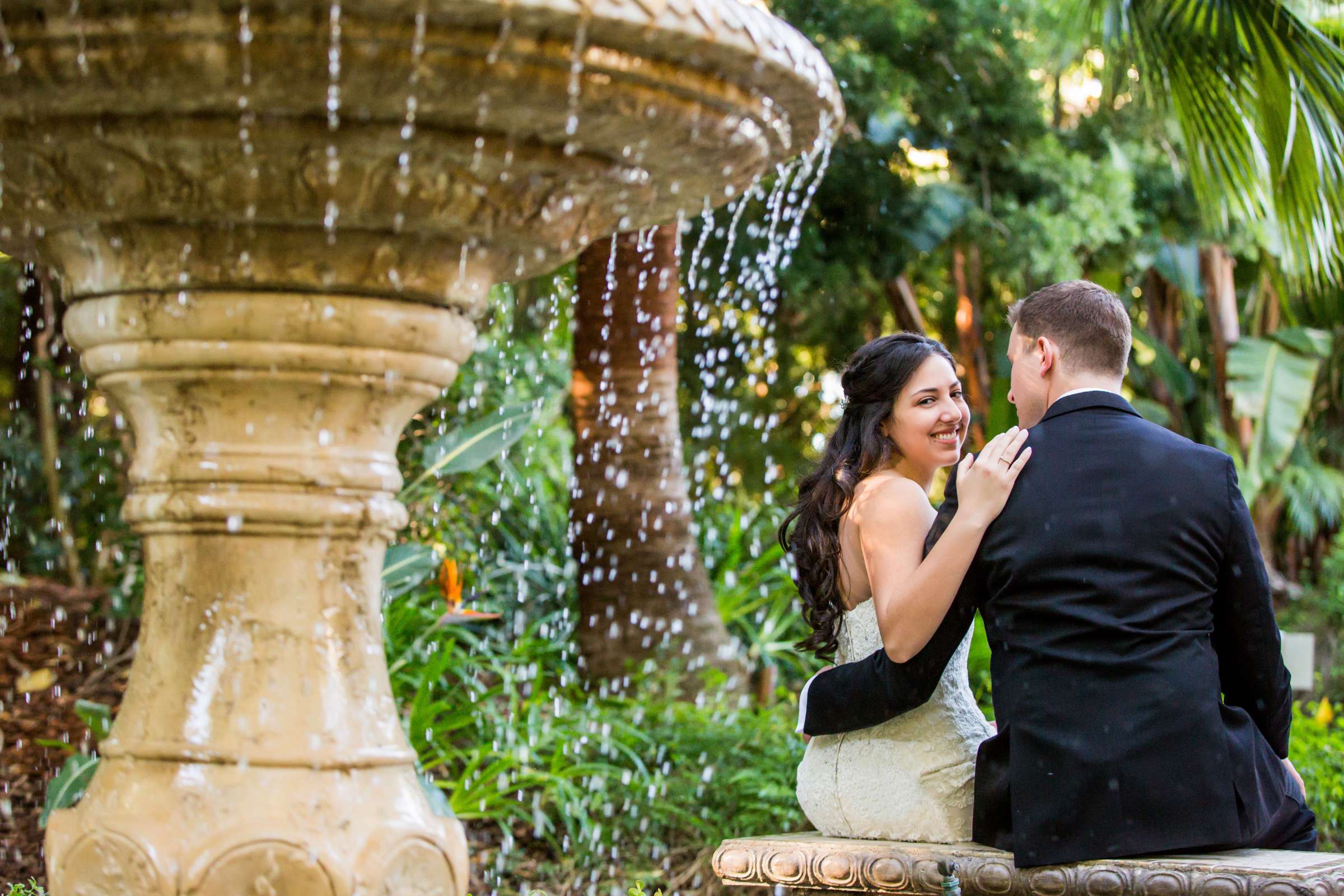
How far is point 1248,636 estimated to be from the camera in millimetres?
2547

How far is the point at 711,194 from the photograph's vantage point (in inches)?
105

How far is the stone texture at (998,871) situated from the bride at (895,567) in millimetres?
95

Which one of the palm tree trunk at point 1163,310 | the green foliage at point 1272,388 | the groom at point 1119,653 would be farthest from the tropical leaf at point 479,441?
the palm tree trunk at point 1163,310

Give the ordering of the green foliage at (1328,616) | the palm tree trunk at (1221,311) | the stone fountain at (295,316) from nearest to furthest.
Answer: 1. the stone fountain at (295,316)
2. the green foliage at (1328,616)
3. the palm tree trunk at (1221,311)

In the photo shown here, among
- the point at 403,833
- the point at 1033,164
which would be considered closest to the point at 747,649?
the point at 1033,164

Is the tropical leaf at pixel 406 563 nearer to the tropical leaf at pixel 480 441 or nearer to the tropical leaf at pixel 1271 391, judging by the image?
the tropical leaf at pixel 480 441

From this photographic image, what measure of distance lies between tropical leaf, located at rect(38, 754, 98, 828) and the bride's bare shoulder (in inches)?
90.5

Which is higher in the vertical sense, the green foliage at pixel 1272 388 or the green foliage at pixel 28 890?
the green foliage at pixel 1272 388

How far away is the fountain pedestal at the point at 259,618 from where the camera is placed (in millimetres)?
2123

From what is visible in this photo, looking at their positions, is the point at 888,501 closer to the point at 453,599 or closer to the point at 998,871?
the point at 998,871

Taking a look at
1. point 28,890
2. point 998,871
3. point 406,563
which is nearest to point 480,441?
point 406,563

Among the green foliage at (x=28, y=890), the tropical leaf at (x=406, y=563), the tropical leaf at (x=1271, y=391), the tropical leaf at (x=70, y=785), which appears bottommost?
the green foliage at (x=28, y=890)

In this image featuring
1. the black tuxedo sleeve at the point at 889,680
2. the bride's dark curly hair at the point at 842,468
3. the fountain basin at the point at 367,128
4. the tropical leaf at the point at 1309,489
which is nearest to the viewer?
the fountain basin at the point at 367,128

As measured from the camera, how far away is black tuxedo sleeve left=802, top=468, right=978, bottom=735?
266cm
